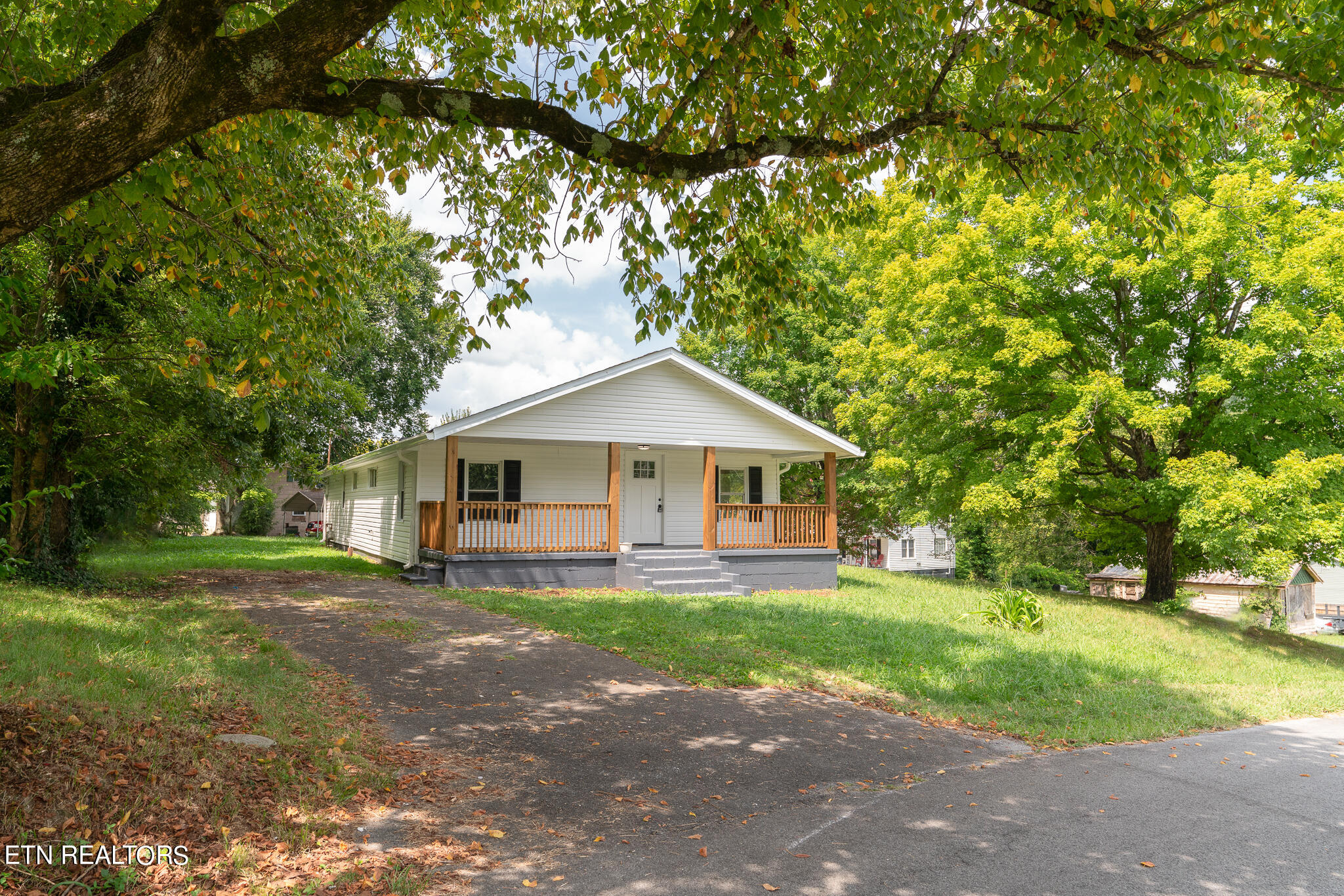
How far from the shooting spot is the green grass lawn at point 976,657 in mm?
7758

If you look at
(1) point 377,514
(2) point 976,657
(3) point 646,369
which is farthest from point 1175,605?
(1) point 377,514

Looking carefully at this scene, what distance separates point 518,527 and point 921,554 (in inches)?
1070

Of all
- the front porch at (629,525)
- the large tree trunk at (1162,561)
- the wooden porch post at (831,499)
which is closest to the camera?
the front porch at (629,525)

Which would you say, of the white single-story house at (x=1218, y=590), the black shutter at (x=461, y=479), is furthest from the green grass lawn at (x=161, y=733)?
the white single-story house at (x=1218, y=590)

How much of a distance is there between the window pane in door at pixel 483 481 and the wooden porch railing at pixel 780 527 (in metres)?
5.29

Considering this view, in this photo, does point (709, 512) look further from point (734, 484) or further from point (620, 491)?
point (734, 484)

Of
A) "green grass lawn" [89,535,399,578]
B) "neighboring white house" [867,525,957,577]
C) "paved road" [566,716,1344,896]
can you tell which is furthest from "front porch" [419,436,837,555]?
"neighboring white house" [867,525,957,577]

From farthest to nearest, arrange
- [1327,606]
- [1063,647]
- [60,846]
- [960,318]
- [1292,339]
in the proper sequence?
[1327,606]
[960,318]
[1292,339]
[1063,647]
[60,846]

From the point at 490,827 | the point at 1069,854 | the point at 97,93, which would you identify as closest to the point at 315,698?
the point at 490,827

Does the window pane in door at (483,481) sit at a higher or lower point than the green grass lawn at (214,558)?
higher

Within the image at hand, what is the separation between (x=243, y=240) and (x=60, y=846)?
16.3ft

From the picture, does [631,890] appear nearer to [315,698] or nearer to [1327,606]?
[315,698]

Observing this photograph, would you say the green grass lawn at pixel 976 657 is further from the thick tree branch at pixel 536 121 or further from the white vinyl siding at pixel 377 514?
the white vinyl siding at pixel 377 514

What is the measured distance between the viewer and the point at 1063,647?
10.9 m
